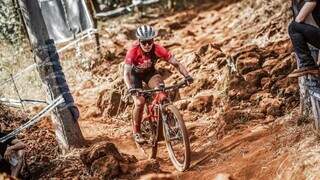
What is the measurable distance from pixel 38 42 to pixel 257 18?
21.9ft

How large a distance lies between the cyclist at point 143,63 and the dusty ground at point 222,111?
0.78 meters

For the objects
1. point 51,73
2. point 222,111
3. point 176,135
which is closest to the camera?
point 176,135

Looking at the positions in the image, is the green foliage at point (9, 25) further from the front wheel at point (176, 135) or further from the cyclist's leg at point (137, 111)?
the front wheel at point (176, 135)

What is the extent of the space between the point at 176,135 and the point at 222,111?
1975mm

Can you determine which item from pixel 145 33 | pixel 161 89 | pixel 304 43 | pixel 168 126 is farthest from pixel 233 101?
pixel 304 43

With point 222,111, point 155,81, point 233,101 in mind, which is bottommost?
point 222,111

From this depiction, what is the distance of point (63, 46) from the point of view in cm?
1360

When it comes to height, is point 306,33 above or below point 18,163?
above

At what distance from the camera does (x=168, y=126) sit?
6.55m

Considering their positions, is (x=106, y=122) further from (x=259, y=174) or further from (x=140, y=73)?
(x=259, y=174)

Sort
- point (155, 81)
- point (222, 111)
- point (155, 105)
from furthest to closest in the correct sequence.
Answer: point (222, 111) < point (155, 81) < point (155, 105)

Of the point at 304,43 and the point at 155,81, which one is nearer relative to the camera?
the point at 304,43

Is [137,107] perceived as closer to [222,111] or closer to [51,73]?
[51,73]

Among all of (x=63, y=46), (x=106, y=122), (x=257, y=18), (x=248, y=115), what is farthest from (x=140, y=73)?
(x=63, y=46)
